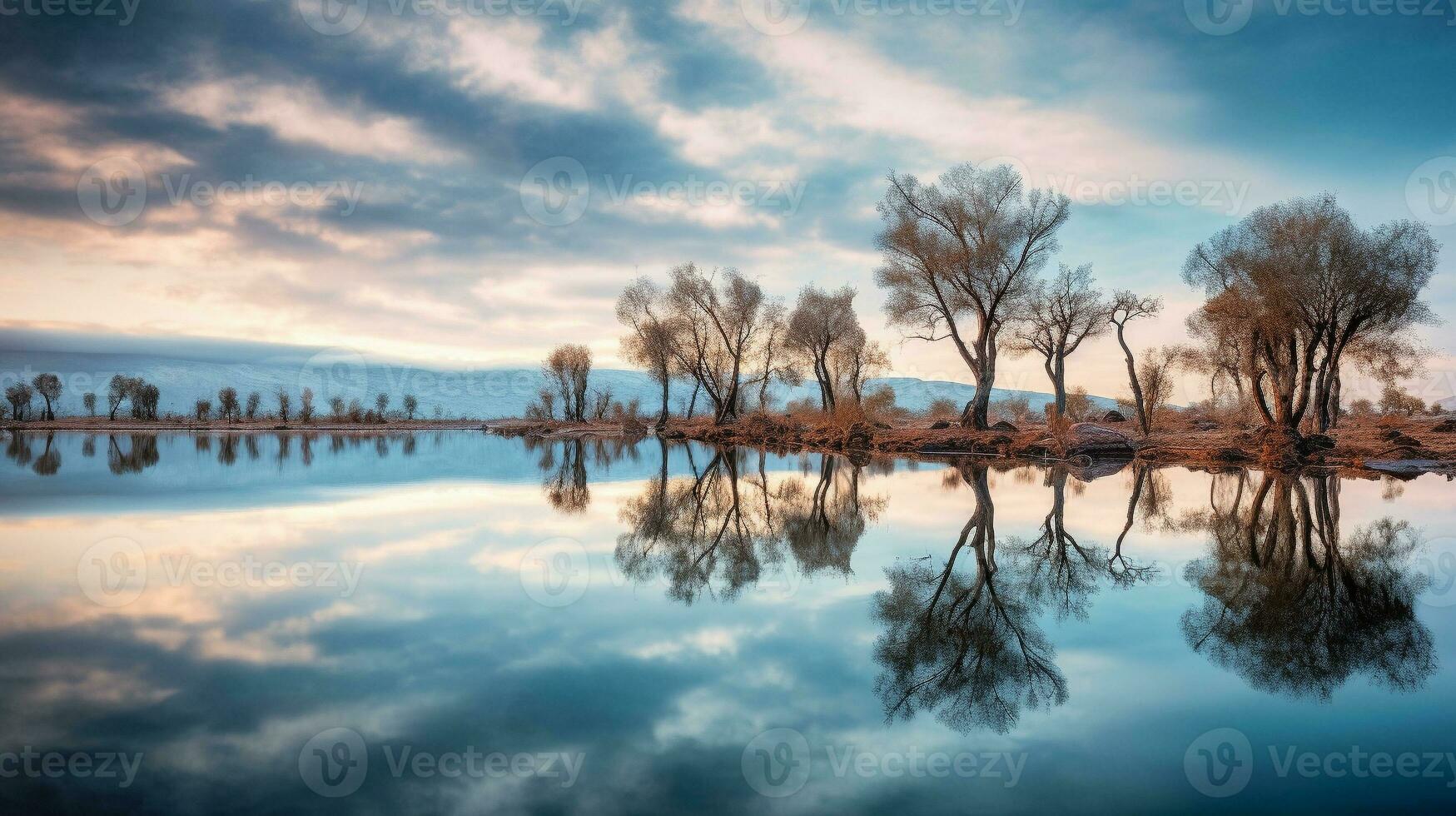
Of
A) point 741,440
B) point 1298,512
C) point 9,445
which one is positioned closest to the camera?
point 1298,512

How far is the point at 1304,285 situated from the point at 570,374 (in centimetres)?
5131

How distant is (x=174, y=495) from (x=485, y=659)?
38.7 ft

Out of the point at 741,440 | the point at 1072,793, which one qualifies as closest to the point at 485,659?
the point at 1072,793

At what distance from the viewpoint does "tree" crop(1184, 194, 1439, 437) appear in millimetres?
22609

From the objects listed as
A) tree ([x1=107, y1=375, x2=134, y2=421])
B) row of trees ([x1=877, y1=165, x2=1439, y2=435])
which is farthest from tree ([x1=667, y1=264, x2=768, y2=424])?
tree ([x1=107, y1=375, x2=134, y2=421])

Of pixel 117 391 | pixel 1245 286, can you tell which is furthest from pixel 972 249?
pixel 117 391

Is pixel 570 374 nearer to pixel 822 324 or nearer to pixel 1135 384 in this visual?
pixel 822 324

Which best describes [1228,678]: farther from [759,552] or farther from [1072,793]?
[759,552]

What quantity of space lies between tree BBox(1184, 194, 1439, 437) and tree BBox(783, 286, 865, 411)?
1892 centimetres

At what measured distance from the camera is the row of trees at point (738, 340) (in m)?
40.8

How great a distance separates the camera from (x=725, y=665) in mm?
4383

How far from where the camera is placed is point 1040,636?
196 inches

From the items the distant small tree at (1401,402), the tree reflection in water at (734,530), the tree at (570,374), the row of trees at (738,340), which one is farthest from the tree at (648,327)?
the distant small tree at (1401,402)

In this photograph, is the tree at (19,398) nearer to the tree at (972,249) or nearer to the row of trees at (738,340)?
the row of trees at (738,340)
